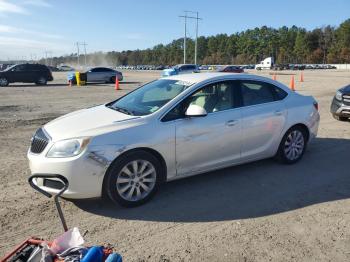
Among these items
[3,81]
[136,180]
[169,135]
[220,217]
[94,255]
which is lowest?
[220,217]

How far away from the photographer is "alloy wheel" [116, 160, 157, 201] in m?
4.70

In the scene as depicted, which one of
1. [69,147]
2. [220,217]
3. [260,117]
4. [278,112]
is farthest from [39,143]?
[278,112]

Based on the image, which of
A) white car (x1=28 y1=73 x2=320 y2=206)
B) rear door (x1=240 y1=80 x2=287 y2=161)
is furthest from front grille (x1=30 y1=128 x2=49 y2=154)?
rear door (x1=240 y1=80 x2=287 y2=161)

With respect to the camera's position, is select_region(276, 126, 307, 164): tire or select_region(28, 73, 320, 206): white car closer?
select_region(28, 73, 320, 206): white car

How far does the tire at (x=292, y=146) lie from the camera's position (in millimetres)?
6445

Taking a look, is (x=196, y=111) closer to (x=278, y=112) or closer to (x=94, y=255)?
(x=278, y=112)

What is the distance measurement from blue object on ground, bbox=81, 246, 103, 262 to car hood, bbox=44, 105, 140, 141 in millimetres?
2171

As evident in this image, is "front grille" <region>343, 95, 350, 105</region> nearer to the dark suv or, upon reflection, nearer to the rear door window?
the rear door window

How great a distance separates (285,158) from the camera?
6.50 metres

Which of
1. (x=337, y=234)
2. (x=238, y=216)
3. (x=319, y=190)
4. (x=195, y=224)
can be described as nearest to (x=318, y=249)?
(x=337, y=234)

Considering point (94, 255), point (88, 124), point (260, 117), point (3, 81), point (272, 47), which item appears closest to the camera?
point (94, 255)

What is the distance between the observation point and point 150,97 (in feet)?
19.1

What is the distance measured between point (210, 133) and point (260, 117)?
1062mm

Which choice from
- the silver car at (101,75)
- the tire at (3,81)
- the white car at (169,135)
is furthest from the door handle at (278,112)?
the silver car at (101,75)
